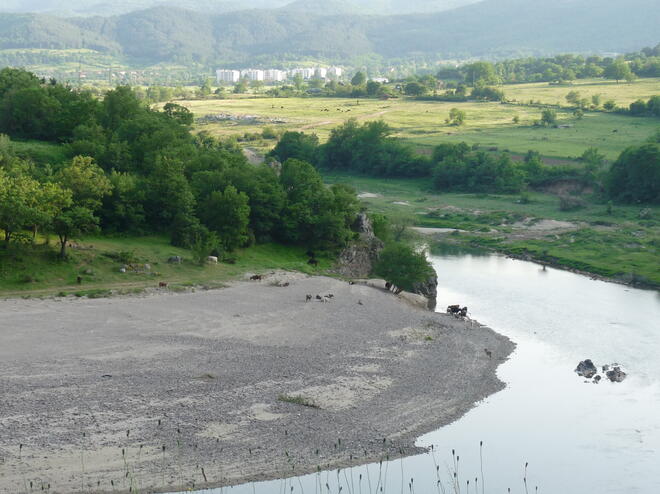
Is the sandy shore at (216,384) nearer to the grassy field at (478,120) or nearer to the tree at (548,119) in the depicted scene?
the grassy field at (478,120)

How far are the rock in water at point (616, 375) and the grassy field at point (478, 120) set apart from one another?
73.1 meters

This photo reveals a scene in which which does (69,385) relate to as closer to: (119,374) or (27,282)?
(119,374)

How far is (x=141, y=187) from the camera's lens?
61188 millimetres

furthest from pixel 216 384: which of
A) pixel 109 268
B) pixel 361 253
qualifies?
pixel 361 253

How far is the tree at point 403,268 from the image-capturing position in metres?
57.4

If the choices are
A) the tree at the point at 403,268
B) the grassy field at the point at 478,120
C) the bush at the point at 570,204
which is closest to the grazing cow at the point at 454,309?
the tree at the point at 403,268

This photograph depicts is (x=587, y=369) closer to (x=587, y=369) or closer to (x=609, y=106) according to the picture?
(x=587, y=369)

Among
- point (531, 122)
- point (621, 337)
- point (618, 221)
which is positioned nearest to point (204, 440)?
point (621, 337)

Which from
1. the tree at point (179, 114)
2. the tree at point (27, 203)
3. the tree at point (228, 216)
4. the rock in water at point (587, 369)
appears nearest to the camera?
the rock in water at point (587, 369)

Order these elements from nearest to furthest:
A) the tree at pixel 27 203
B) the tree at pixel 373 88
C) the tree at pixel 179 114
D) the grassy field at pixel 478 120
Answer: the tree at pixel 27 203 < the tree at pixel 179 114 < the grassy field at pixel 478 120 < the tree at pixel 373 88

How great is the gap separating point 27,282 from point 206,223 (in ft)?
51.6

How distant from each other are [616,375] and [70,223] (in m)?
30.1

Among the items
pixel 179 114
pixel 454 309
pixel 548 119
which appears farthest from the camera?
pixel 548 119

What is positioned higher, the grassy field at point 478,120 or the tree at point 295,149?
the grassy field at point 478,120
